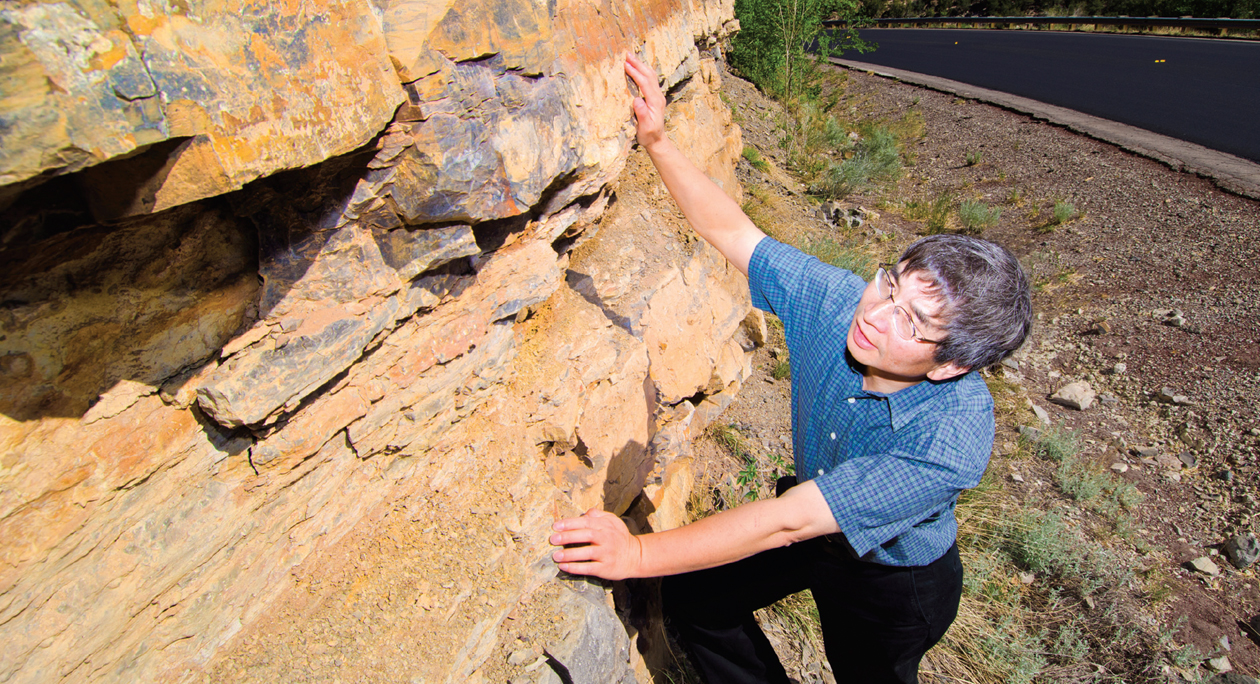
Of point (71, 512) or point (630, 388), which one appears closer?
point (71, 512)

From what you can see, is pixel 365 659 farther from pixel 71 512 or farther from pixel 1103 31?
pixel 1103 31

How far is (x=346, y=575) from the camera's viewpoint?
1.63 m

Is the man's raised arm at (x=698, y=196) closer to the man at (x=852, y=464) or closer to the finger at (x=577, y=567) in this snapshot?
the man at (x=852, y=464)

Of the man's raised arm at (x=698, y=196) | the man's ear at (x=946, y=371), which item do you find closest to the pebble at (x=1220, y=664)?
the man's ear at (x=946, y=371)

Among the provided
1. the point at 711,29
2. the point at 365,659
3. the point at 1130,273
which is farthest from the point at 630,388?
the point at 1130,273

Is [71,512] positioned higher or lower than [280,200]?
lower

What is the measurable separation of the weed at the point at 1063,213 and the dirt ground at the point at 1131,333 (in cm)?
7

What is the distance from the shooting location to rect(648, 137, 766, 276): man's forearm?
203 centimetres

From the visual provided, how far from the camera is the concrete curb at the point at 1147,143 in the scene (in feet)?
22.6

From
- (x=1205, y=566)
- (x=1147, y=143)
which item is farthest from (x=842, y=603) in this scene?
(x=1147, y=143)

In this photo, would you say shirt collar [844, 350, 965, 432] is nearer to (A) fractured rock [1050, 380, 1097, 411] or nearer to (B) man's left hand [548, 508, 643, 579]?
(B) man's left hand [548, 508, 643, 579]

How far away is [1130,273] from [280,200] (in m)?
7.08

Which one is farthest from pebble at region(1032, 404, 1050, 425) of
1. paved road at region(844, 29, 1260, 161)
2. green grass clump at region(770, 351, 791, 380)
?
paved road at region(844, 29, 1260, 161)

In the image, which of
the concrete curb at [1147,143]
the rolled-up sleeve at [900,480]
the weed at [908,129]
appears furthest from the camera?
the weed at [908,129]
